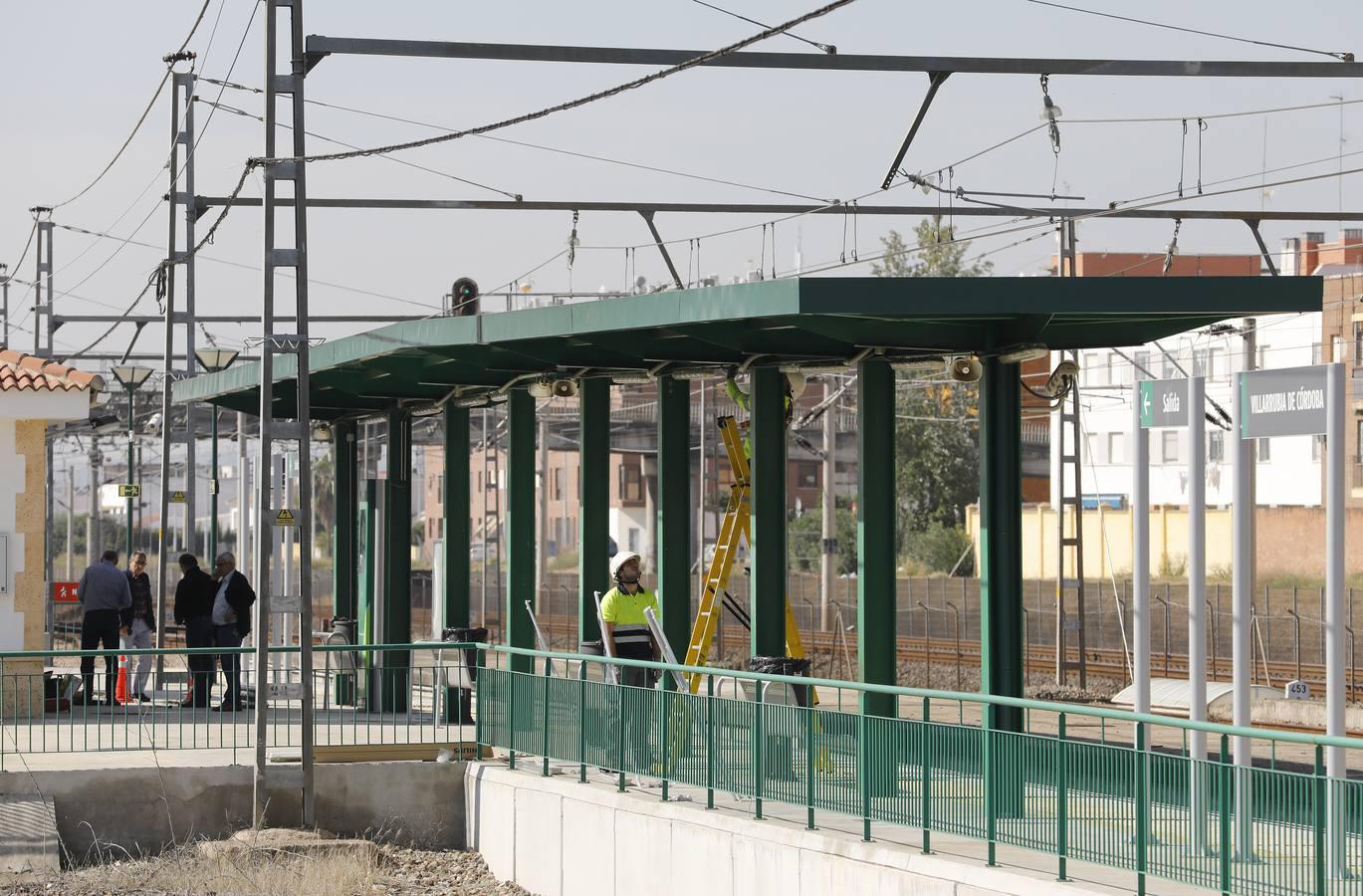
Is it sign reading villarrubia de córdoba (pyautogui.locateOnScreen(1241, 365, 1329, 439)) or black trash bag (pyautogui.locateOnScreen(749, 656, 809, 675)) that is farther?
black trash bag (pyautogui.locateOnScreen(749, 656, 809, 675))

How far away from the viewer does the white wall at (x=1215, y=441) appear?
187 ft

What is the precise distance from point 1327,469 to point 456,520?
1055 cm

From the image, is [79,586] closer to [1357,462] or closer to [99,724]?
[99,724]

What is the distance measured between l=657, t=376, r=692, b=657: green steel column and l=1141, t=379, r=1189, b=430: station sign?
559cm

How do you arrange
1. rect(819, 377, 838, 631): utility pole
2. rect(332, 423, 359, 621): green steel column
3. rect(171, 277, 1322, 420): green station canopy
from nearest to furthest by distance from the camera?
rect(171, 277, 1322, 420): green station canopy
rect(332, 423, 359, 621): green steel column
rect(819, 377, 838, 631): utility pole

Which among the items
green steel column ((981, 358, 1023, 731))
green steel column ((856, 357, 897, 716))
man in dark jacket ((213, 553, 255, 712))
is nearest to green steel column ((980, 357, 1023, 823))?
green steel column ((981, 358, 1023, 731))

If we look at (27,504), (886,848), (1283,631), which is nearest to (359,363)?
(27,504)

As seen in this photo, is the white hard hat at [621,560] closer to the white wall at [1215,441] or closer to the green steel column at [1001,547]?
the green steel column at [1001,547]

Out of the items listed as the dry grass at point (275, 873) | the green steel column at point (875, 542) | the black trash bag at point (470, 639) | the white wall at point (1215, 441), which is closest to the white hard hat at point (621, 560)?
the green steel column at point (875, 542)

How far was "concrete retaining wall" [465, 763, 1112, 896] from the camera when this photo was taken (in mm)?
10961

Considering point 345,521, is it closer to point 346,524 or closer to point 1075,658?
point 346,524

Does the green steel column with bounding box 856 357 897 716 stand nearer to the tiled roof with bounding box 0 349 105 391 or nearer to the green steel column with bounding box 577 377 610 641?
the green steel column with bounding box 577 377 610 641

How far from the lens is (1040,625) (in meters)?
42.2

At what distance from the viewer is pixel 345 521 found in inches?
967
